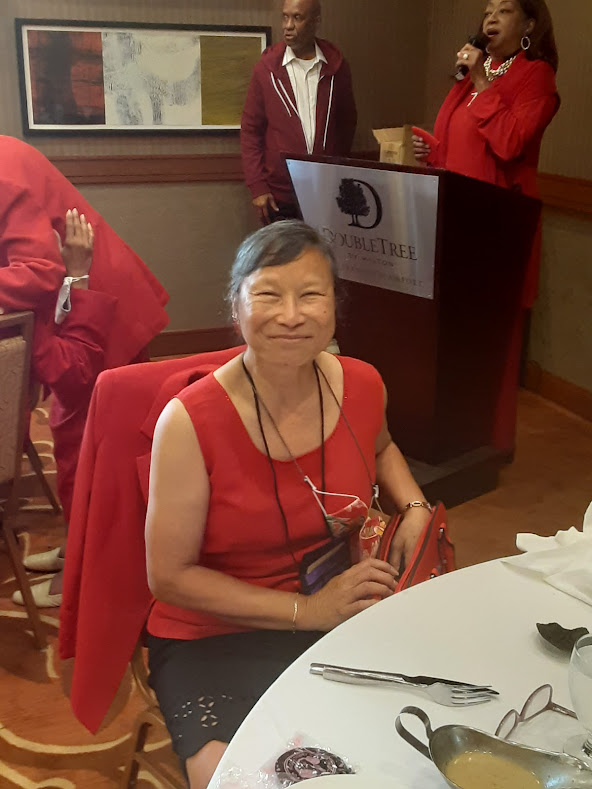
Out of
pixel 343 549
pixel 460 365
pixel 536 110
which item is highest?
pixel 536 110

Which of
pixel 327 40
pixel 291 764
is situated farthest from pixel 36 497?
pixel 327 40

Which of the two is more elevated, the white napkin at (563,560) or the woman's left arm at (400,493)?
the white napkin at (563,560)

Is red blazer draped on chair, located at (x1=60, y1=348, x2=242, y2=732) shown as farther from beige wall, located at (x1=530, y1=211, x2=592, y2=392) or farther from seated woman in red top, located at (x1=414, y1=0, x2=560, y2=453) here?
beige wall, located at (x1=530, y1=211, x2=592, y2=392)

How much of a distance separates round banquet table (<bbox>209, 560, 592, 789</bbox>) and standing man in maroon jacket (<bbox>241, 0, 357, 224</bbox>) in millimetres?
3330

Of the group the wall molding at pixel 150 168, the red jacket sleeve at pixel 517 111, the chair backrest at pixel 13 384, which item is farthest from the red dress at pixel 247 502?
the wall molding at pixel 150 168

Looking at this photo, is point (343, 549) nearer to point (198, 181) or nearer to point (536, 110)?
point (536, 110)

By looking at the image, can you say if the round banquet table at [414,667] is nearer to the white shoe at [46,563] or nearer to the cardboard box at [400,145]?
the white shoe at [46,563]

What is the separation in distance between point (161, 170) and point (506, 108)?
76.4 inches

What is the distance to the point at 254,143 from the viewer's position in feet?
13.6

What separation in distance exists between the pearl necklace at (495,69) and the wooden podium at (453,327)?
1.81 ft

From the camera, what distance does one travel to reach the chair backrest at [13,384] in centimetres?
186

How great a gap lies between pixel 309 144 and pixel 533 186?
1.26 metres

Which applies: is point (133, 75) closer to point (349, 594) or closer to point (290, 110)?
point (290, 110)

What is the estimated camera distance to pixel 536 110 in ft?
9.85
